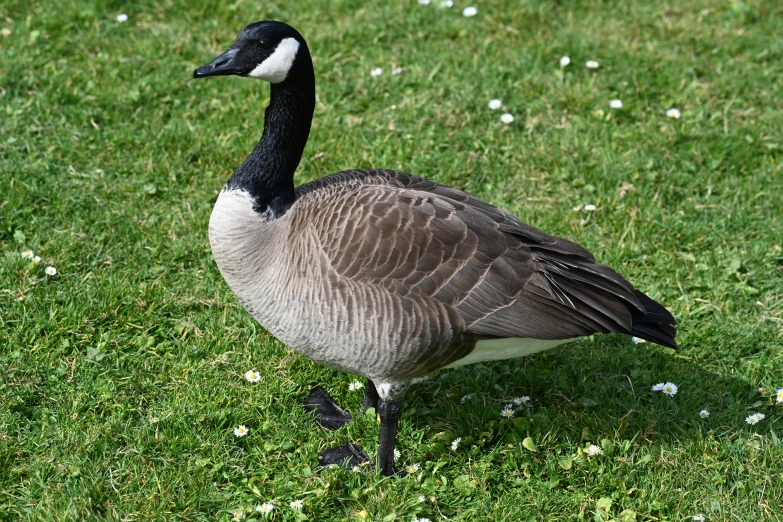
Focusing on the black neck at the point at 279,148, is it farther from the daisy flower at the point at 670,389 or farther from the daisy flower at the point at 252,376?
the daisy flower at the point at 670,389

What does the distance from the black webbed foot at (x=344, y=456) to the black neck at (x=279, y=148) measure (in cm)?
113

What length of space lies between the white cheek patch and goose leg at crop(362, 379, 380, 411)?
5.23 ft

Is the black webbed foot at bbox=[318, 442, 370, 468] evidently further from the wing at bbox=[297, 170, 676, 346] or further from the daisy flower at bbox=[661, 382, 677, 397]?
the daisy flower at bbox=[661, 382, 677, 397]

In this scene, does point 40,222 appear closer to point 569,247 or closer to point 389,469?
point 389,469

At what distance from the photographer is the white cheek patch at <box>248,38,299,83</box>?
3656mm

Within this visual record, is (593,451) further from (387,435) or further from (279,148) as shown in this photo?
(279,148)

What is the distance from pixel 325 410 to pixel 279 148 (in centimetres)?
129

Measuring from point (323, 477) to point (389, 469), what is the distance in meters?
0.32

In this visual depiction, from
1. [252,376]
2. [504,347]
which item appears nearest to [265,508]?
[252,376]

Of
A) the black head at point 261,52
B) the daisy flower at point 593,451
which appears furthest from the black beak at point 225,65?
the daisy flower at point 593,451

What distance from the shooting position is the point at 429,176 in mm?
5645

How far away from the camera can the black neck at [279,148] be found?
3803mm

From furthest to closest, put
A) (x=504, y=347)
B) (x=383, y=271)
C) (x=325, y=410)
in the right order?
1. (x=325, y=410)
2. (x=504, y=347)
3. (x=383, y=271)

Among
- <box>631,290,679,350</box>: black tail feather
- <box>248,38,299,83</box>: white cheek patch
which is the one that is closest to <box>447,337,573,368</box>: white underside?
<box>631,290,679,350</box>: black tail feather
